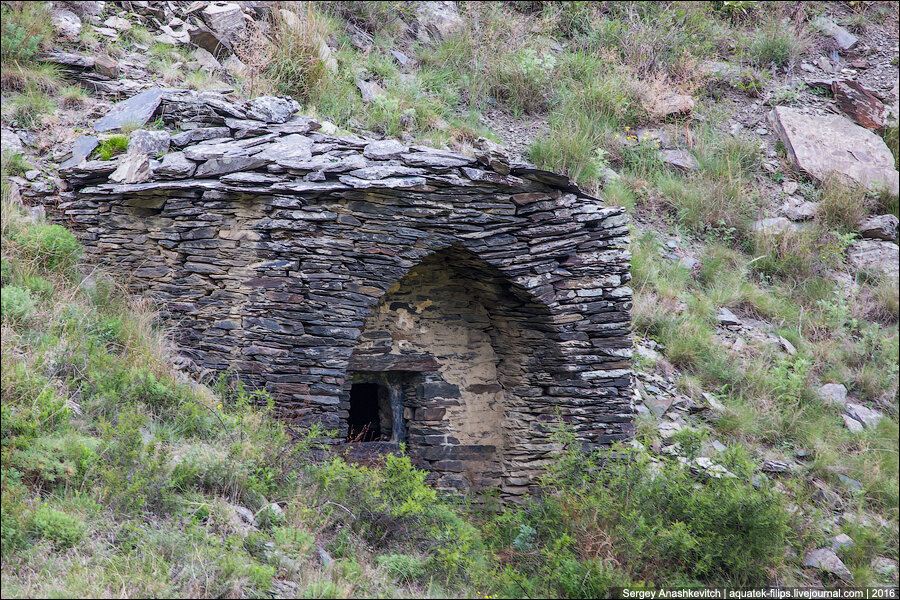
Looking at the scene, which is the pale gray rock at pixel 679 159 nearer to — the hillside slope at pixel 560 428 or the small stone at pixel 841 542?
the hillside slope at pixel 560 428

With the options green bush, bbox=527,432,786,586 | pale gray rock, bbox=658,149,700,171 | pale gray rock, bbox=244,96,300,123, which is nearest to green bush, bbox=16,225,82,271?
pale gray rock, bbox=244,96,300,123

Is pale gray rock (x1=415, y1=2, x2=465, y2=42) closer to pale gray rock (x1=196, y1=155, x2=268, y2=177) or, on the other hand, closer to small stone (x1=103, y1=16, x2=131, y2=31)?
small stone (x1=103, y1=16, x2=131, y2=31)

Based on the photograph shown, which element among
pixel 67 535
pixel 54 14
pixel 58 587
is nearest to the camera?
pixel 58 587

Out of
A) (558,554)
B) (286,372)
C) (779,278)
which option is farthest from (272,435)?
(779,278)

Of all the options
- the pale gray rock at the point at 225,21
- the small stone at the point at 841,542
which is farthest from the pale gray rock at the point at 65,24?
the small stone at the point at 841,542

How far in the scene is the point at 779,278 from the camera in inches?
364

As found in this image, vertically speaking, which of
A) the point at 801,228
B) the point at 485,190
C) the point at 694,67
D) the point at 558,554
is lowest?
the point at 558,554

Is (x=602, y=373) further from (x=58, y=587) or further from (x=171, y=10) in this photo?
(x=171, y=10)

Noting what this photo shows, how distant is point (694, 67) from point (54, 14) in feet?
31.1

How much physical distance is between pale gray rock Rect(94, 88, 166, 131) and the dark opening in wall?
3.23 m

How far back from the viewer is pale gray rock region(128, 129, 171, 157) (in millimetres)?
5406

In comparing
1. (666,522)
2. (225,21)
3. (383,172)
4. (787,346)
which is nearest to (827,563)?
(666,522)

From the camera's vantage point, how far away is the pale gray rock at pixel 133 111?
5914mm

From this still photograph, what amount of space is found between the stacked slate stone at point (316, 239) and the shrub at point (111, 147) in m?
0.12
